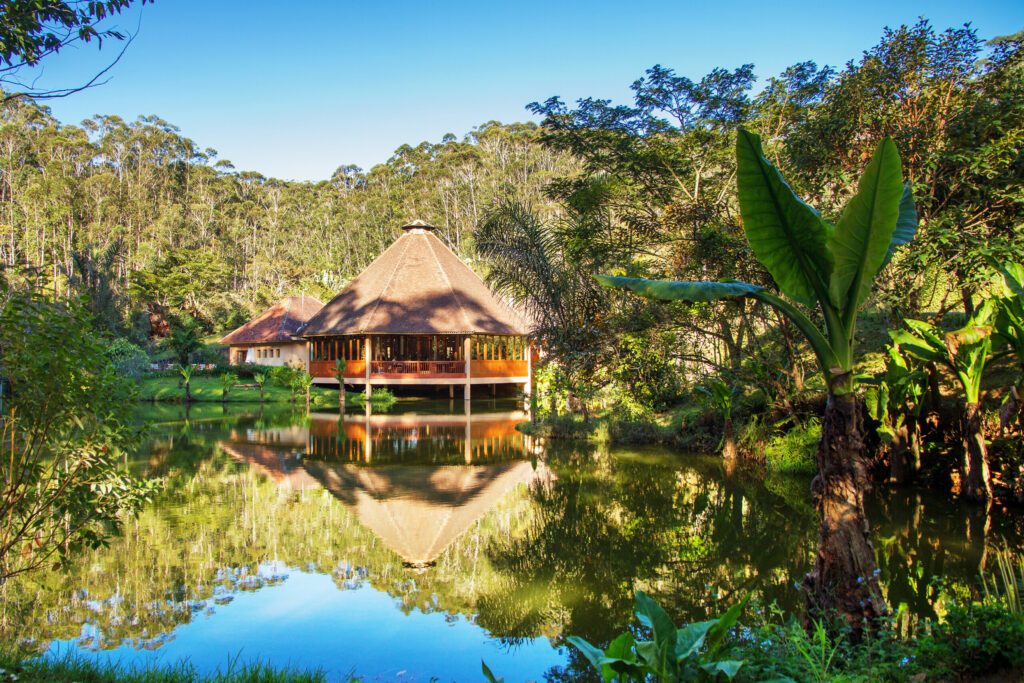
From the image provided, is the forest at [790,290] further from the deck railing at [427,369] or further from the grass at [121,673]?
the deck railing at [427,369]

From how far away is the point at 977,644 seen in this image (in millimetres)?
3229

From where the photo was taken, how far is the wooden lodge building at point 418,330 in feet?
82.3

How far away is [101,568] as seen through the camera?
6.52 meters

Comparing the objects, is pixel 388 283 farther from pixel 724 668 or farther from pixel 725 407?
pixel 724 668

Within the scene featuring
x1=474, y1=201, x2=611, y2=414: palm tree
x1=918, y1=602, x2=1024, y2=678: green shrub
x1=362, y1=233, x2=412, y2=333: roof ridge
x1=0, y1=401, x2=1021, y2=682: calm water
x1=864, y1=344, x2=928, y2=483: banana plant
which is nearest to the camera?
x1=918, y1=602, x2=1024, y2=678: green shrub

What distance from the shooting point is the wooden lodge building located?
82.3ft

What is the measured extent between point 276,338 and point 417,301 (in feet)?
34.4

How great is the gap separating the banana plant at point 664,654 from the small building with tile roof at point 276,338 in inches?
1206

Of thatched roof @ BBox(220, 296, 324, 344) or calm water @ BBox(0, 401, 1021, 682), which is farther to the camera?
thatched roof @ BBox(220, 296, 324, 344)

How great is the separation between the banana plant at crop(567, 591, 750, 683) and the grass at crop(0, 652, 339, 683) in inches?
77.7

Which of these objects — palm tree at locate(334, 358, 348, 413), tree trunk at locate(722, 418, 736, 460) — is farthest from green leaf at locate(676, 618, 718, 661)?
palm tree at locate(334, 358, 348, 413)

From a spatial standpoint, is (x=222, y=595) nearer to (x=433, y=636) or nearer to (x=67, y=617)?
(x=67, y=617)

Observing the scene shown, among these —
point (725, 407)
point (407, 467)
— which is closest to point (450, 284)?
point (407, 467)

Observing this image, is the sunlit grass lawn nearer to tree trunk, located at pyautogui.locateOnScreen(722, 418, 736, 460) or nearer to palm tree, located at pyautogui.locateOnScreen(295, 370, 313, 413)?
palm tree, located at pyautogui.locateOnScreen(295, 370, 313, 413)
